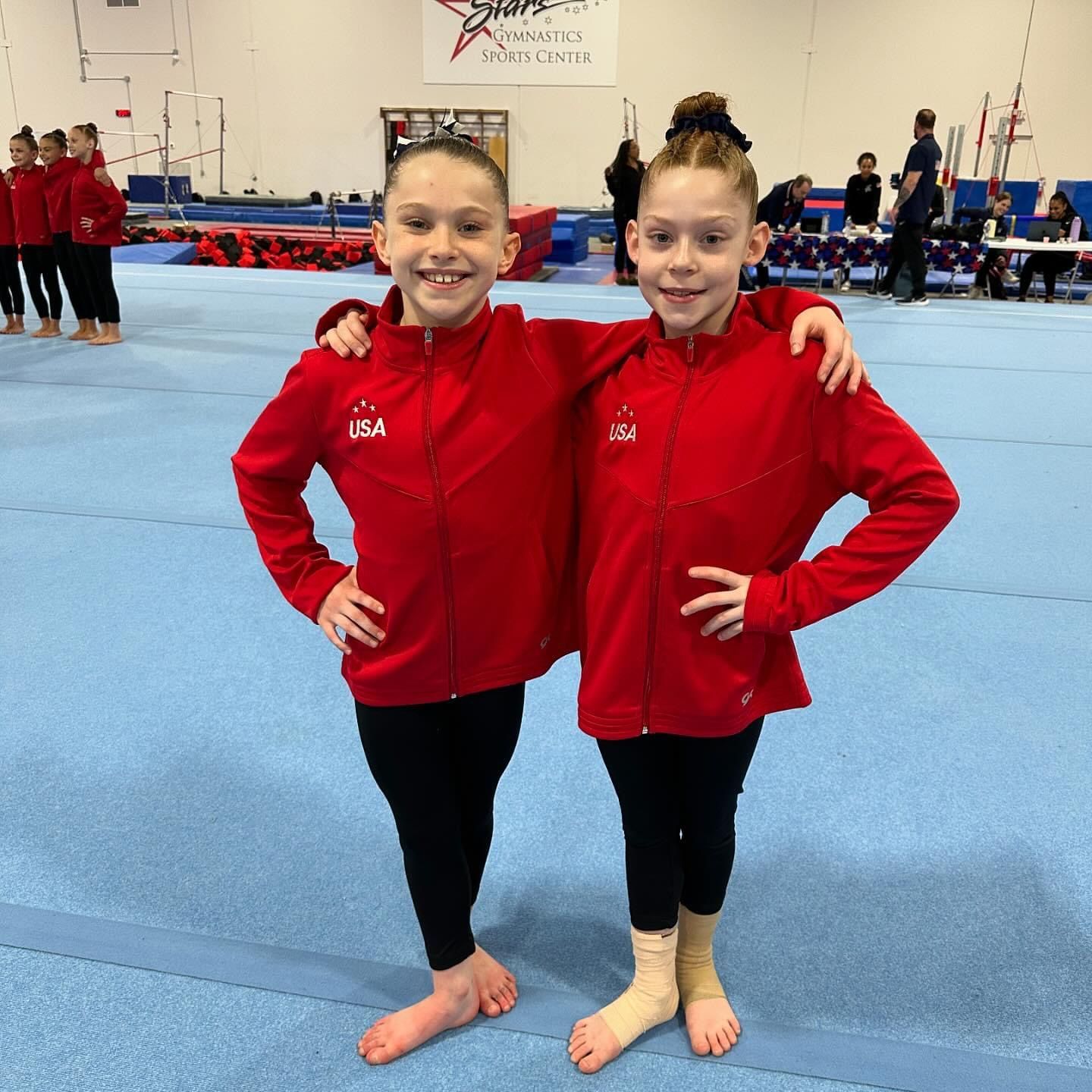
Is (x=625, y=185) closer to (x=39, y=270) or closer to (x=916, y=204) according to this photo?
(x=916, y=204)

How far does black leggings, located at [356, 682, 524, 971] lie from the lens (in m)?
1.36

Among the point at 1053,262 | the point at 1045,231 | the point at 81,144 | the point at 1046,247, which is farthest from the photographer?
the point at 1045,231

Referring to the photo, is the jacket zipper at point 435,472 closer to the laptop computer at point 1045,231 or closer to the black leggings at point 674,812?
the black leggings at point 674,812

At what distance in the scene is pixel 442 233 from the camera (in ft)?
3.90

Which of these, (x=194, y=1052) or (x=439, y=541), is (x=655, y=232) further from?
(x=194, y=1052)

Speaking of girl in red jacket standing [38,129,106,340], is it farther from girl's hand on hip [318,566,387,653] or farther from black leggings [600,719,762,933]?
black leggings [600,719,762,933]

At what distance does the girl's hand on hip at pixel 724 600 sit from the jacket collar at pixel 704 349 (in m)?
0.26

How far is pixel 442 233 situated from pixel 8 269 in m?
6.46

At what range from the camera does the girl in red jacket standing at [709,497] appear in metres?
1.17

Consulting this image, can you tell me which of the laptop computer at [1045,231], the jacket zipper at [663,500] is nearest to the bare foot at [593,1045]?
the jacket zipper at [663,500]

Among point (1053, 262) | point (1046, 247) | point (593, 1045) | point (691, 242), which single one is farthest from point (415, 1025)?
point (1053, 262)

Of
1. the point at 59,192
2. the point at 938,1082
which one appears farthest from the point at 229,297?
the point at 938,1082

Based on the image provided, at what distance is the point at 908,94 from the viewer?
13312 mm

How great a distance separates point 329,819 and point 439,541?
1001mm
